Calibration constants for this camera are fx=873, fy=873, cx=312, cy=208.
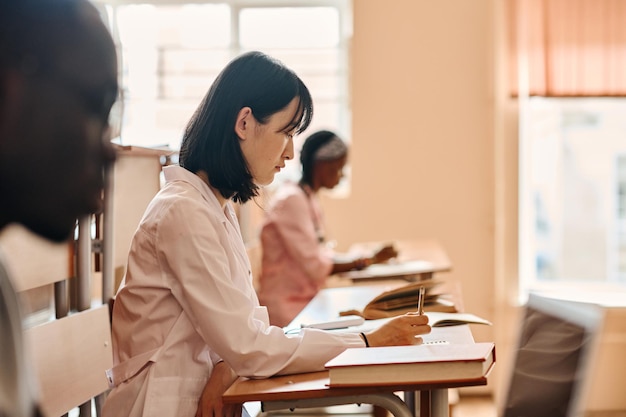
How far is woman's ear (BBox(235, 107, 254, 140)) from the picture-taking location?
1.77 m

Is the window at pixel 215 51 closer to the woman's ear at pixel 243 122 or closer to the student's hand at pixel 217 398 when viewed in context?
the woman's ear at pixel 243 122

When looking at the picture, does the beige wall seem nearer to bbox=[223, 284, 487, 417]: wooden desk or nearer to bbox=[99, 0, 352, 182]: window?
bbox=[99, 0, 352, 182]: window

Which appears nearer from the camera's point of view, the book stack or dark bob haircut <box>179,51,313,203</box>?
dark bob haircut <box>179,51,313,203</box>

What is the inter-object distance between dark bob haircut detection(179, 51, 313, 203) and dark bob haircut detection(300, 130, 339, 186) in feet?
7.06

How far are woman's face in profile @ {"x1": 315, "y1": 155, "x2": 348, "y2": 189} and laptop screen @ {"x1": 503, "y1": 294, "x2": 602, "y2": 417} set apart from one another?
2.18 metres

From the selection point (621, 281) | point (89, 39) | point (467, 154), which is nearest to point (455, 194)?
point (467, 154)

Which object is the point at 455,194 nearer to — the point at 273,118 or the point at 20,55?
the point at 273,118

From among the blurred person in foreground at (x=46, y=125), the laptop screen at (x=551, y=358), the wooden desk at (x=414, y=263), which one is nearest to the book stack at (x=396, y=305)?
the laptop screen at (x=551, y=358)

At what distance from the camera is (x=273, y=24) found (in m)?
5.22

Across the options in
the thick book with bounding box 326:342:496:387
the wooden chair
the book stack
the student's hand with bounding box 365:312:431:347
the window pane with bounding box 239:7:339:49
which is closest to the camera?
the thick book with bounding box 326:342:496:387

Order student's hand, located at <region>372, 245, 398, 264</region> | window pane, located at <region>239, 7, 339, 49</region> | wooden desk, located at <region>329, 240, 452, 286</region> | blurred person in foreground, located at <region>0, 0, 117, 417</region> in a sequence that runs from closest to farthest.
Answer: blurred person in foreground, located at <region>0, 0, 117, 417</region>, wooden desk, located at <region>329, 240, 452, 286</region>, student's hand, located at <region>372, 245, 398, 264</region>, window pane, located at <region>239, 7, 339, 49</region>

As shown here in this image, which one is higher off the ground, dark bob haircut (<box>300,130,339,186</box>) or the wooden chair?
dark bob haircut (<box>300,130,339,186</box>)

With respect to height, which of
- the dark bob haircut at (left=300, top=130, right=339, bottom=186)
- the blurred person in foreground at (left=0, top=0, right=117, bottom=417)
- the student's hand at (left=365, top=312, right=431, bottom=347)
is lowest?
the student's hand at (left=365, top=312, right=431, bottom=347)

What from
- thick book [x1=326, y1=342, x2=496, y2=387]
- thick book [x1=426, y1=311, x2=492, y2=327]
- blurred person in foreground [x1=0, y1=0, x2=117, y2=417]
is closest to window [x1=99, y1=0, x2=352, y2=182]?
thick book [x1=426, y1=311, x2=492, y2=327]
